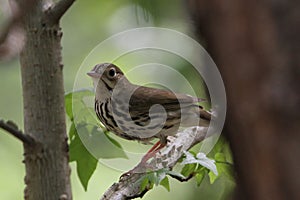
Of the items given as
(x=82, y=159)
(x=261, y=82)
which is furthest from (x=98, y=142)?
(x=261, y=82)

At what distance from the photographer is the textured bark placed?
0.60 metres

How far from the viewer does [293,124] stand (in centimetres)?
60

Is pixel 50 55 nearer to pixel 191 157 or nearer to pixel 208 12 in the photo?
pixel 191 157

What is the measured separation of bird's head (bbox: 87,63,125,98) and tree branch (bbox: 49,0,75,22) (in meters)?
0.97

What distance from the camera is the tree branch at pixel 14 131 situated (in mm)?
1332

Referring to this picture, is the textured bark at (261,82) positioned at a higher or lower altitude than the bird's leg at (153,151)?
lower

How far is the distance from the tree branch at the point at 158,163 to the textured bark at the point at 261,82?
113 cm

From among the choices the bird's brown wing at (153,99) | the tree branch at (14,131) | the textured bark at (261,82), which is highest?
the bird's brown wing at (153,99)

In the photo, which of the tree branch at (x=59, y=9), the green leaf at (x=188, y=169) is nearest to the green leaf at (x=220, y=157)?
the green leaf at (x=188, y=169)

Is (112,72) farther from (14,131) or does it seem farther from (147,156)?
(14,131)

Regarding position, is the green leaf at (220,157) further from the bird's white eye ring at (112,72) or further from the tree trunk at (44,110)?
the bird's white eye ring at (112,72)

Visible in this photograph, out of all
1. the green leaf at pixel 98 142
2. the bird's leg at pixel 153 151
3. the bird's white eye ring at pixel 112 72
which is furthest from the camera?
the bird's white eye ring at pixel 112 72

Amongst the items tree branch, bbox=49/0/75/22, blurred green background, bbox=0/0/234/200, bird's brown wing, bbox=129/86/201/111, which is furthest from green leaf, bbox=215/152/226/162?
blurred green background, bbox=0/0/234/200

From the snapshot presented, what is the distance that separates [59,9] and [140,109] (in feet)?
4.04
